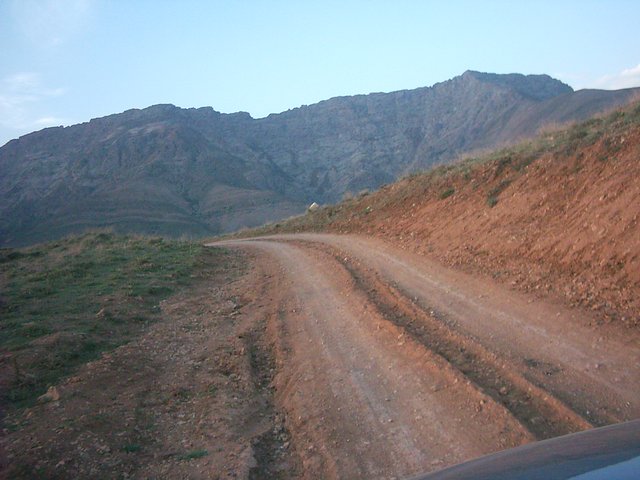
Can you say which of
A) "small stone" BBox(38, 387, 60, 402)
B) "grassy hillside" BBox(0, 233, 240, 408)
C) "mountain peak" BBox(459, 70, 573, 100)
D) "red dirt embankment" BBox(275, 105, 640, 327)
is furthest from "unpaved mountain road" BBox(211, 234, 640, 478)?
"mountain peak" BBox(459, 70, 573, 100)

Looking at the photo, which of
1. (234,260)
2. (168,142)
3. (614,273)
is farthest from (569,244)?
(168,142)

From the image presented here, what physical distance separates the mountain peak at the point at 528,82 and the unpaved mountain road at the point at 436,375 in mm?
91562

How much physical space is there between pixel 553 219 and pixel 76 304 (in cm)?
995

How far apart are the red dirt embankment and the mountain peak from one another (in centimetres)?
8301

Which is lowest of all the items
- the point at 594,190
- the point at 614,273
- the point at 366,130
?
the point at 614,273

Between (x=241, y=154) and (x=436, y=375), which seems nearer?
(x=436, y=375)

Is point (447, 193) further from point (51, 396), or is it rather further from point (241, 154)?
point (241, 154)

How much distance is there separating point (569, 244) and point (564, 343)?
3542mm

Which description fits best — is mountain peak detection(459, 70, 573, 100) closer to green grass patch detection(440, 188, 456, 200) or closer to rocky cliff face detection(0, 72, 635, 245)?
rocky cliff face detection(0, 72, 635, 245)

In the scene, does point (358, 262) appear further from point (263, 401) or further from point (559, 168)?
point (263, 401)

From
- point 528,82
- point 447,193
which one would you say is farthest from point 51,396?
point 528,82

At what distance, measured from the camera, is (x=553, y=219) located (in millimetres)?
11406

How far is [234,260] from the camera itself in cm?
1975

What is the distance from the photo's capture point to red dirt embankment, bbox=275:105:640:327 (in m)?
8.74
